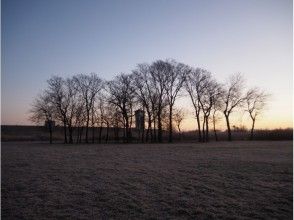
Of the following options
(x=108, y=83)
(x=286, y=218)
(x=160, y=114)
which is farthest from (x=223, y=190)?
(x=108, y=83)

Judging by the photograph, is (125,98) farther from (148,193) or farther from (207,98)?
(148,193)

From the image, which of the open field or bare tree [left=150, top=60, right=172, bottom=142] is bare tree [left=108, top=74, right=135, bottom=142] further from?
the open field

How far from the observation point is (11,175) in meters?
18.6

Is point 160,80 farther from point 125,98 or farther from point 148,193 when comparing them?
point 148,193

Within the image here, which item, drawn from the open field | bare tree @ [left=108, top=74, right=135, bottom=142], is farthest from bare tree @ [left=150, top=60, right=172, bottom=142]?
the open field

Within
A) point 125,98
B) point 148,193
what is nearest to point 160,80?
point 125,98

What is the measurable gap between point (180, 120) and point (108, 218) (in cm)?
6861

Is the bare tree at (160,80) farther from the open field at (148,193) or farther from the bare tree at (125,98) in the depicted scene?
the open field at (148,193)

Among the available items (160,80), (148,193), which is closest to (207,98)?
(160,80)

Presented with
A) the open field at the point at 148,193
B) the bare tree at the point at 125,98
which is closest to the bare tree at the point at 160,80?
the bare tree at the point at 125,98

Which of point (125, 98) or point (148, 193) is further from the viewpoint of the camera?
point (125, 98)

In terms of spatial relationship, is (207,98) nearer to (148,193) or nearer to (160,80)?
(160,80)

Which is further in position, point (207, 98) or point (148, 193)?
point (207, 98)

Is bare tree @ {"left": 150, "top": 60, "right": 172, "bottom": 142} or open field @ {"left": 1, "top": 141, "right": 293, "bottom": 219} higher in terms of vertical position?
bare tree @ {"left": 150, "top": 60, "right": 172, "bottom": 142}
